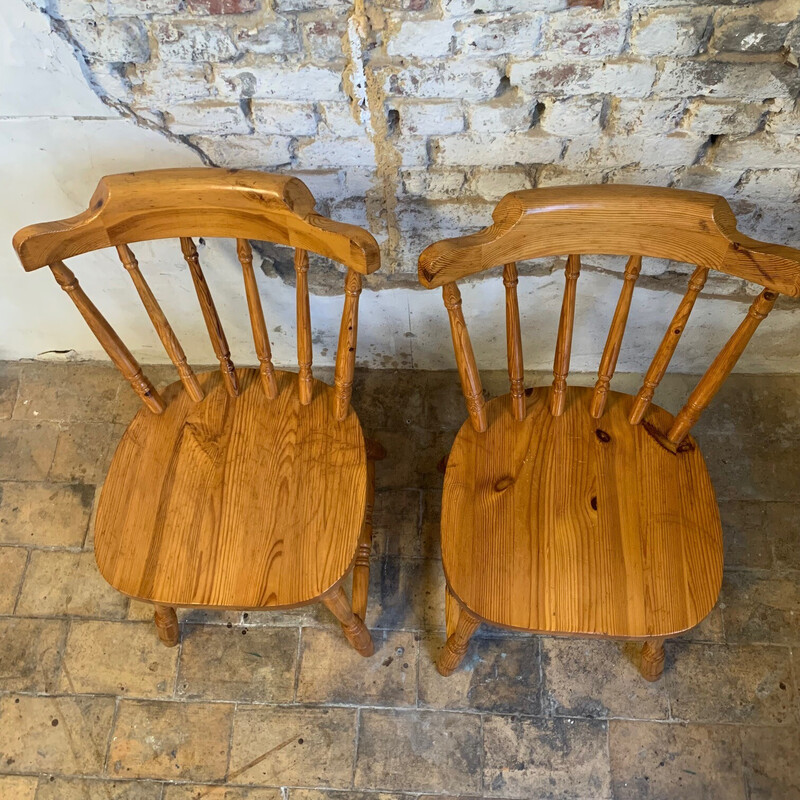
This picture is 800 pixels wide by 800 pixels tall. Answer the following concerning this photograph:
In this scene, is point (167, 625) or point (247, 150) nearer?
point (247, 150)

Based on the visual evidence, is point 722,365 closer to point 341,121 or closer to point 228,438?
point 341,121

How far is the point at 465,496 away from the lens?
4.31ft

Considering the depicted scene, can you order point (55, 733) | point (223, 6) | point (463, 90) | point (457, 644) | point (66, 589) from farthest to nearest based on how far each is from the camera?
point (66, 589), point (55, 733), point (457, 644), point (463, 90), point (223, 6)

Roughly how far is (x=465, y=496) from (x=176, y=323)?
3.19 feet

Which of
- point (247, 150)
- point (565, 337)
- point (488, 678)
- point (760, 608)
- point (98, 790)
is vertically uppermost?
point (247, 150)

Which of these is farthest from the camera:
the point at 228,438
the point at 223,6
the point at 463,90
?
the point at 228,438

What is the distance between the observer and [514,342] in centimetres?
132

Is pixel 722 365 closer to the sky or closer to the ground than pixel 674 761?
closer to the sky

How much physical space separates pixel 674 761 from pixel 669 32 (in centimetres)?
148

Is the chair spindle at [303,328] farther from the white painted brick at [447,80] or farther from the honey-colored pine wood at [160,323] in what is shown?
the white painted brick at [447,80]

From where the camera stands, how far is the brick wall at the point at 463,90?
1091mm

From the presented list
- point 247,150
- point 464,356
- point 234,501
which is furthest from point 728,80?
point 234,501

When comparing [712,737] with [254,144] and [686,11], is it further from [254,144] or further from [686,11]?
[254,144]

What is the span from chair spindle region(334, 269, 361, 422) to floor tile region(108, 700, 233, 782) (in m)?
0.81
